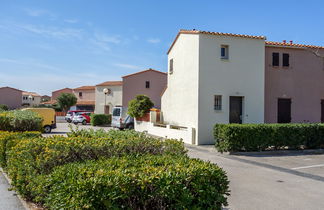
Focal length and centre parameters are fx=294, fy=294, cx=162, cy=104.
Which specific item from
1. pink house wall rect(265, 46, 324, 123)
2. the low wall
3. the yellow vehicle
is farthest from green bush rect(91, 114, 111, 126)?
pink house wall rect(265, 46, 324, 123)

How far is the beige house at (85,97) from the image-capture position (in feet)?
185

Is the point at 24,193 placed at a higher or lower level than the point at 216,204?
lower

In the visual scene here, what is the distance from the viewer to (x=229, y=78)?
52.1 ft

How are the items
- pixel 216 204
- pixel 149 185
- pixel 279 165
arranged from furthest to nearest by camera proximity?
pixel 279 165 < pixel 216 204 < pixel 149 185

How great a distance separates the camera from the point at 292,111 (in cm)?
1762

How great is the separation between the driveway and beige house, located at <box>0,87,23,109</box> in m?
63.4

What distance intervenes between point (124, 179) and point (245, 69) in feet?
45.7

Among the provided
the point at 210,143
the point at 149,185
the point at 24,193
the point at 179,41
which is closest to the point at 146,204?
the point at 149,185

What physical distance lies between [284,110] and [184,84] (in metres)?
6.16

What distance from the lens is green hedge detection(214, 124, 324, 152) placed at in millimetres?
12211

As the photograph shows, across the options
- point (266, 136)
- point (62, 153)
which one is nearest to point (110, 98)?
point (266, 136)

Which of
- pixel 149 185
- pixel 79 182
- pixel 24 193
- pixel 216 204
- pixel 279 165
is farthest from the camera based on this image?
pixel 279 165

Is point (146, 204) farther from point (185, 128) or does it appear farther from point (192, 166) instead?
point (185, 128)

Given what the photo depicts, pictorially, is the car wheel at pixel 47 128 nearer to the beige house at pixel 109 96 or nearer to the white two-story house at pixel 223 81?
the white two-story house at pixel 223 81
